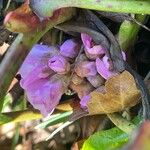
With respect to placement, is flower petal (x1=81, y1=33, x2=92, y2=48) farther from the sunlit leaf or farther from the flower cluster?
the sunlit leaf

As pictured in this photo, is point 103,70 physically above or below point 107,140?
above

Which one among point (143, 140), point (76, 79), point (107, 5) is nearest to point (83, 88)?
→ point (76, 79)

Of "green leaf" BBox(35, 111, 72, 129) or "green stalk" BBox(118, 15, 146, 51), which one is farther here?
"green leaf" BBox(35, 111, 72, 129)

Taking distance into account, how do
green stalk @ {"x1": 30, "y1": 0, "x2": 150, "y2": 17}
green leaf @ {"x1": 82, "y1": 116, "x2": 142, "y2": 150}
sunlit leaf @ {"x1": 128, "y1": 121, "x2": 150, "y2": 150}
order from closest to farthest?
sunlit leaf @ {"x1": 128, "y1": 121, "x2": 150, "y2": 150} → green stalk @ {"x1": 30, "y1": 0, "x2": 150, "y2": 17} → green leaf @ {"x1": 82, "y1": 116, "x2": 142, "y2": 150}


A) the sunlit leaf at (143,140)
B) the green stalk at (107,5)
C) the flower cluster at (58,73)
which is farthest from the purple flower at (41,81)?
the sunlit leaf at (143,140)

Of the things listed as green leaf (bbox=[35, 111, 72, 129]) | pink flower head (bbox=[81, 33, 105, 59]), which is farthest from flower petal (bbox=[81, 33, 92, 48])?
green leaf (bbox=[35, 111, 72, 129])

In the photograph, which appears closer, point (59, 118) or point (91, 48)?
point (91, 48)

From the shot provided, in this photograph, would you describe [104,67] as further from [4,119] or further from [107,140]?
[4,119]
